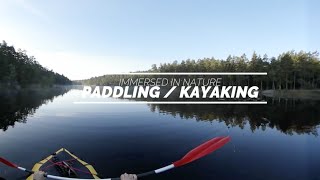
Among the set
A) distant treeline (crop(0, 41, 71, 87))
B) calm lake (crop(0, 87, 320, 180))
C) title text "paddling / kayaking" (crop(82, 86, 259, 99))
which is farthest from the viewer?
distant treeline (crop(0, 41, 71, 87))

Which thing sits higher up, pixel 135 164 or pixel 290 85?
pixel 290 85

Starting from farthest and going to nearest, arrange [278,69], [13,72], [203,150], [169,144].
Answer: [13,72], [278,69], [169,144], [203,150]

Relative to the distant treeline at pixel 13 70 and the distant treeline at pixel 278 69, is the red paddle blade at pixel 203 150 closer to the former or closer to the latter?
the distant treeline at pixel 278 69

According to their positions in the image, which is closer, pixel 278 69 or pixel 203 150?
pixel 203 150

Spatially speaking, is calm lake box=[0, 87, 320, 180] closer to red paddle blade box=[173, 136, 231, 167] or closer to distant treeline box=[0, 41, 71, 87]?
red paddle blade box=[173, 136, 231, 167]

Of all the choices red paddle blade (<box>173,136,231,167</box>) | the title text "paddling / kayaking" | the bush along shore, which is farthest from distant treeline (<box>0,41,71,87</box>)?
red paddle blade (<box>173,136,231,167</box>)

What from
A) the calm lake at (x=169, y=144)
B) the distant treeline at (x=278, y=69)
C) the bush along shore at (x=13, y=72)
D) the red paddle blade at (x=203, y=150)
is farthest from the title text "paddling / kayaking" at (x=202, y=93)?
the red paddle blade at (x=203, y=150)

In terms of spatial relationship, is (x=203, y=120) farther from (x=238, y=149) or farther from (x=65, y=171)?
(x=65, y=171)

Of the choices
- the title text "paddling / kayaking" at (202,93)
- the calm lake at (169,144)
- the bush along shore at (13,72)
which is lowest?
the calm lake at (169,144)

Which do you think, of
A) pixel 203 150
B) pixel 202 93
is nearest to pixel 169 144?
pixel 203 150

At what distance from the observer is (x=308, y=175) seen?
18.0 metres

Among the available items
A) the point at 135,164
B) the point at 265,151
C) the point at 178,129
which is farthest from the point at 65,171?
the point at 178,129

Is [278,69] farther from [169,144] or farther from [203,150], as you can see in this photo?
[203,150]

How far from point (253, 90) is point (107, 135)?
10479 centimetres
